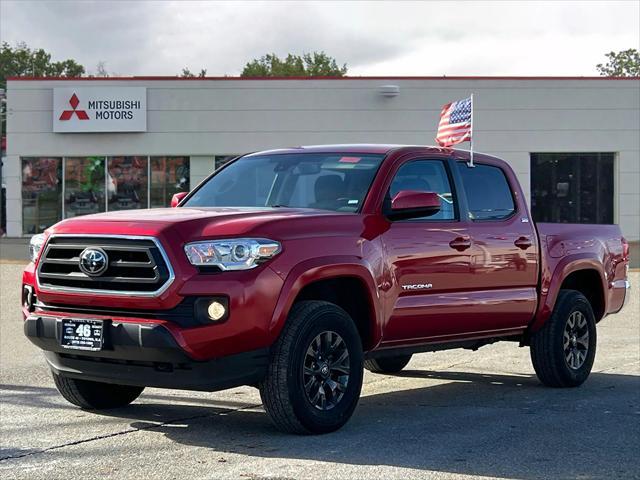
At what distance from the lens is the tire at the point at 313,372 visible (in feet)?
21.4

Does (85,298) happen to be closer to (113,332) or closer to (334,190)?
(113,332)

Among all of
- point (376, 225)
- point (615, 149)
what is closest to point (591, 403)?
point (376, 225)

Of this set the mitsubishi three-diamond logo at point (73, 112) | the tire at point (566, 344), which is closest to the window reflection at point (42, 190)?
the mitsubishi three-diamond logo at point (73, 112)

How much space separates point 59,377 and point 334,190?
2275 millimetres

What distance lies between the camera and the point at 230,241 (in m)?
6.34

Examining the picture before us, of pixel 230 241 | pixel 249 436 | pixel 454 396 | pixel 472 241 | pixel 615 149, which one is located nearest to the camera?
pixel 230 241

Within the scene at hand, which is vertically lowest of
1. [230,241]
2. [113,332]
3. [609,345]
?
[609,345]

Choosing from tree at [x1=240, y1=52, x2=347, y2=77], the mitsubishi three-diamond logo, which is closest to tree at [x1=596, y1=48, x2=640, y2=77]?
tree at [x1=240, y1=52, x2=347, y2=77]

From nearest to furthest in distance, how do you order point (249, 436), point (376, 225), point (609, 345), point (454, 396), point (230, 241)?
point (230, 241), point (249, 436), point (376, 225), point (454, 396), point (609, 345)

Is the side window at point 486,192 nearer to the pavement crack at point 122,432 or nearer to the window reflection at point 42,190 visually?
the pavement crack at point 122,432

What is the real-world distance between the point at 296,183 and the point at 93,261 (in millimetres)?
1845

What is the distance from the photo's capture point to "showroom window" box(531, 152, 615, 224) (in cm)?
3416

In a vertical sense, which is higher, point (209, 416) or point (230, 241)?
point (230, 241)

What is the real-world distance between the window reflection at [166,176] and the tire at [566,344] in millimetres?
25427
